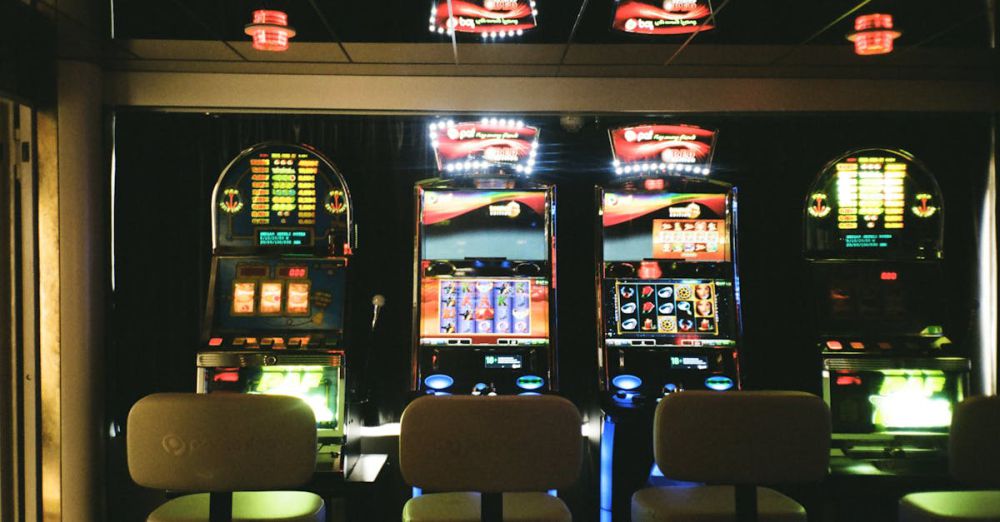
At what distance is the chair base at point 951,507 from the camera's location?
2.67 metres

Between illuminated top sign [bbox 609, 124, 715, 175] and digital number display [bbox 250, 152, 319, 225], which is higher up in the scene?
illuminated top sign [bbox 609, 124, 715, 175]

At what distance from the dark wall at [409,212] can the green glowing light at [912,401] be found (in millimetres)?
637

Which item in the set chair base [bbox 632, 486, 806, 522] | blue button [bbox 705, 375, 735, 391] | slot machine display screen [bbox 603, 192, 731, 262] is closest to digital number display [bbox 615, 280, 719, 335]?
slot machine display screen [bbox 603, 192, 731, 262]

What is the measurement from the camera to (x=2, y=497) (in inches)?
163

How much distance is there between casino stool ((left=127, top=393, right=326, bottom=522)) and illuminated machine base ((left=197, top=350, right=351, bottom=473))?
1533 mm

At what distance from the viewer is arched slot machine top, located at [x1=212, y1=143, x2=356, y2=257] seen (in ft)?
14.2

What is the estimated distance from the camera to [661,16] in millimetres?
3328

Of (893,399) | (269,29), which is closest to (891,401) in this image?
(893,399)

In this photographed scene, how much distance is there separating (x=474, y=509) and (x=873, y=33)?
3.21 metres

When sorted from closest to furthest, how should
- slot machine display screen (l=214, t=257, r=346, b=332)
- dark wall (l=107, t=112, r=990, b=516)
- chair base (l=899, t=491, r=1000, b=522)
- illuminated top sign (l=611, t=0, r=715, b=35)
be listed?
chair base (l=899, t=491, r=1000, b=522), illuminated top sign (l=611, t=0, r=715, b=35), slot machine display screen (l=214, t=257, r=346, b=332), dark wall (l=107, t=112, r=990, b=516)

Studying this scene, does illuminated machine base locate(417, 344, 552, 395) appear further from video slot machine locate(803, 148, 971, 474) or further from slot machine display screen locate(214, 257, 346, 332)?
video slot machine locate(803, 148, 971, 474)

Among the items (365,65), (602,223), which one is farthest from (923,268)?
(365,65)

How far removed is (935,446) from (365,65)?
4183 millimetres

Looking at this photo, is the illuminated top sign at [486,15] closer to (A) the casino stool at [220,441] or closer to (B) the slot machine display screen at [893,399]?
(A) the casino stool at [220,441]
